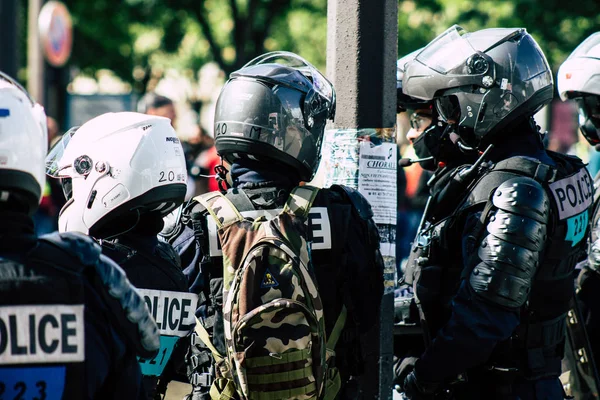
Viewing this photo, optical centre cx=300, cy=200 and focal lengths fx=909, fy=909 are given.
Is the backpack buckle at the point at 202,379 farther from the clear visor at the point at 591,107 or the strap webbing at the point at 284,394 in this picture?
the clear visor at the point at 591,107

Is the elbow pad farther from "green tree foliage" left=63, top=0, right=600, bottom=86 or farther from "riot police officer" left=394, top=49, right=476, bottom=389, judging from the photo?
"green tree foliage" left=63, top=0, right=600, bottom=86

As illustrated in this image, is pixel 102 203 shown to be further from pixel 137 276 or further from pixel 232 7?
pixel 232 7

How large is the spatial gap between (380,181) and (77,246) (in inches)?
72.9

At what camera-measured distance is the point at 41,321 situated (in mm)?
2234

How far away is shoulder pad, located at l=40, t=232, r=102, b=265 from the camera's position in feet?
7.55

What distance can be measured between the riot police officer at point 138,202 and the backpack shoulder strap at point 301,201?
525 mm

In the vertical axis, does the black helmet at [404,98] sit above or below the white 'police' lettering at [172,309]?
above

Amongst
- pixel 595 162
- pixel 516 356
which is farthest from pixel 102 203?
pixel 595 162

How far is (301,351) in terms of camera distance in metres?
3.22

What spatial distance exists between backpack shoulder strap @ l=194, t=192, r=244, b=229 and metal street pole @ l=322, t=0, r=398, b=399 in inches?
30.4

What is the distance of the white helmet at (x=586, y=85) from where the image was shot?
5078mm

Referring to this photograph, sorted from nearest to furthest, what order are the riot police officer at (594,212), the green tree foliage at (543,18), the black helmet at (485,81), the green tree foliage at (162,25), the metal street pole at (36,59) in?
the black helmet at (485,81) → the riot police officer at (594,212) → the green tree foliage at (543,18) → the metal street pole at (36,59) → the green tree foliage at (162,25)

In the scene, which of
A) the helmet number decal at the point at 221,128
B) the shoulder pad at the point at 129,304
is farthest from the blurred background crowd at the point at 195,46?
the shoulder pad at the point at 129,304

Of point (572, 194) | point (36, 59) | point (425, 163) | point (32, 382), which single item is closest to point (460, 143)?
point (425, 163)
